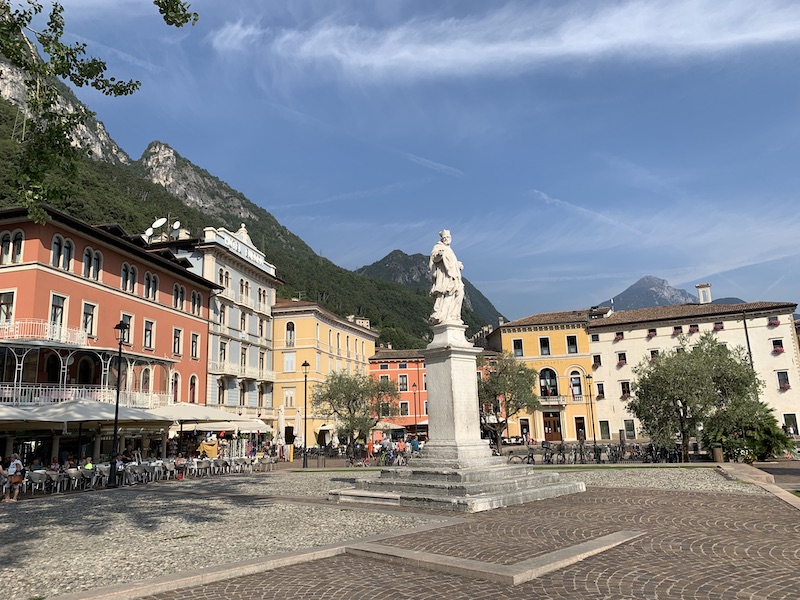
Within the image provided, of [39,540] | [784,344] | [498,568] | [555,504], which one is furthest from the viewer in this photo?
[784,344]

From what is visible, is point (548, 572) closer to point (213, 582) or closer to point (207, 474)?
point (213, 582)

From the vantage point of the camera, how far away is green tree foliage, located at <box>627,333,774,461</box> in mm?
24359

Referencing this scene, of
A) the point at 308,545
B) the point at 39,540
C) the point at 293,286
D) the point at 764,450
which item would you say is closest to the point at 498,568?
the point at 308,545

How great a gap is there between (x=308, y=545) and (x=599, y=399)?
50.6 m

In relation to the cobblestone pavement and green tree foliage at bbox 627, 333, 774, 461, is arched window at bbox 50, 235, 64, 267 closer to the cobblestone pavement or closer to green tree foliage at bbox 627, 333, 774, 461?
the cobblestone pavement

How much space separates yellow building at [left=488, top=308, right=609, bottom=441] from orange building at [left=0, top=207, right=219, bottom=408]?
32862mm

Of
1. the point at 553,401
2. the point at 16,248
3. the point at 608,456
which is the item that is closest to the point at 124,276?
the point at 16,248

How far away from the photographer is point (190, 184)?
510 feet

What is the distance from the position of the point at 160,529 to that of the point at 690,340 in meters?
50.8

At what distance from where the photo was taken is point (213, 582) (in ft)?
20.7

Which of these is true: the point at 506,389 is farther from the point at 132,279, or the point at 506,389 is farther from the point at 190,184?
the point at 190,184

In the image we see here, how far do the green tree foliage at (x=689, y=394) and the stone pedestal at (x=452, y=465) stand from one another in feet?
42.2

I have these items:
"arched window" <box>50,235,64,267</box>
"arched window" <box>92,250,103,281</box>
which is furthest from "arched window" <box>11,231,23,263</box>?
"arched window" <box>92,250,103,281</box>

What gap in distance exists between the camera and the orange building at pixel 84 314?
24.5 meters
